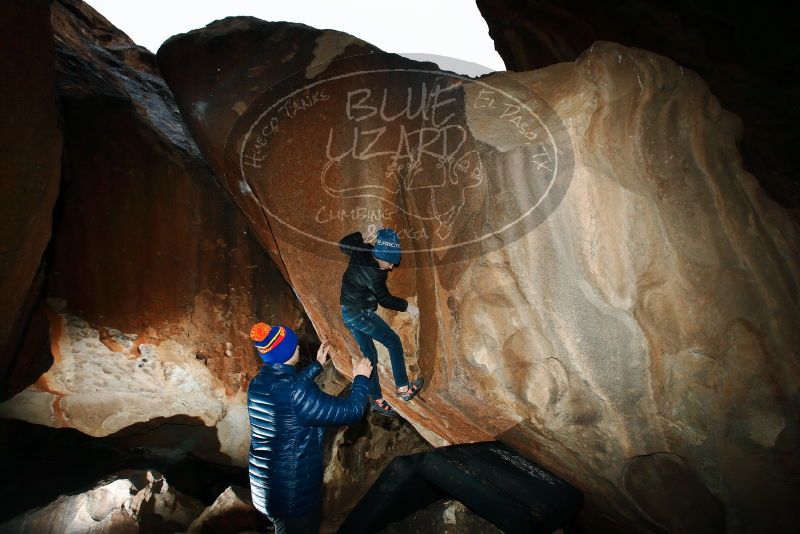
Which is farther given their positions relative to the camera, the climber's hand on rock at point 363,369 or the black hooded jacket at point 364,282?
the black hooded jacket at point 364,282

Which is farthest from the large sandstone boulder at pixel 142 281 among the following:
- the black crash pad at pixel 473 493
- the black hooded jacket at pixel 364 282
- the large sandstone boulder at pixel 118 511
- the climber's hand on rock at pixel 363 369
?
the black crash pad at pixel 473 493

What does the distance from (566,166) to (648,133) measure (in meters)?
0.48

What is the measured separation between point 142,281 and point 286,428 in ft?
10.4

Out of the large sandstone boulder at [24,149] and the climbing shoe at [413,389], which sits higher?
the large sandstone boulder at [24,149]

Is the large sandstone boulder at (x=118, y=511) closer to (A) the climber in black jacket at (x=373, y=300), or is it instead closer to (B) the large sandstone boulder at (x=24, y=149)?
(B) the large sandstone boulder at (x=24, y=149)

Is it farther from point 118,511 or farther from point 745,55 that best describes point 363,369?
point 745,55

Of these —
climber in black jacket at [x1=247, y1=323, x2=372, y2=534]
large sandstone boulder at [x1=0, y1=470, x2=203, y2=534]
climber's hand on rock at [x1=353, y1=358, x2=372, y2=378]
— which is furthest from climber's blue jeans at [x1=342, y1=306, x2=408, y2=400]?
large sandstone boulder at [x1=0, y1=470, x2=203, y2=534]

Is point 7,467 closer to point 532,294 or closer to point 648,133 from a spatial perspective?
point 532,294

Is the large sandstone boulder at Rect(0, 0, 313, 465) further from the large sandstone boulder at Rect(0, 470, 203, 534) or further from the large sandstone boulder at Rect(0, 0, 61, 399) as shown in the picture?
the large sandstone boulder at Rect(0, 470, 203, 534)

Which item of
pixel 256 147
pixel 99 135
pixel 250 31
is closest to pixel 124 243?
pixel 99 135

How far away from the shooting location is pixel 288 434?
7.45 feet

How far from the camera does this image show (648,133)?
7.05 feet

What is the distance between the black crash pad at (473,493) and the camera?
2.05 meters

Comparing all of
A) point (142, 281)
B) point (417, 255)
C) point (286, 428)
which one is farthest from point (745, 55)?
point (142, 281)
